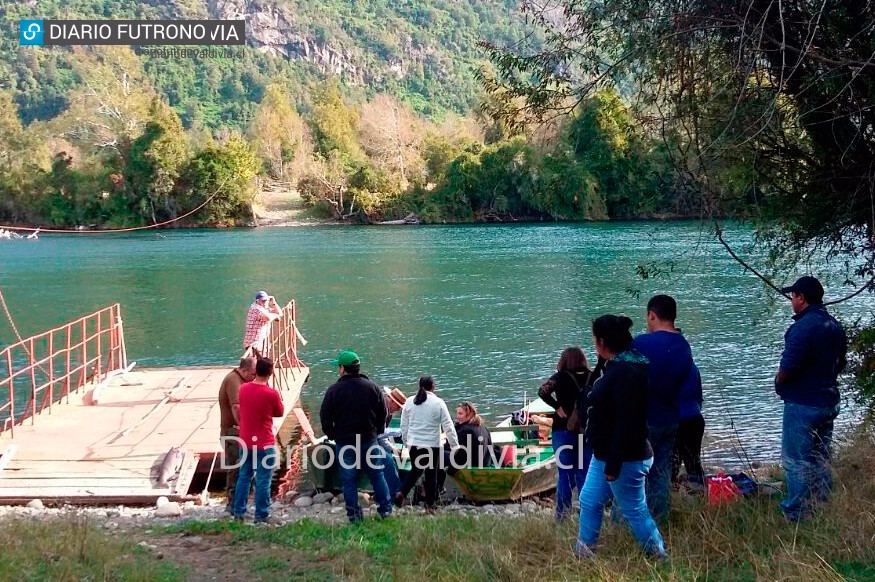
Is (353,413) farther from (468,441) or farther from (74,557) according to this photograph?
(468,441)

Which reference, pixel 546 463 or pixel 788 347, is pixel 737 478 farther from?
pixel 546 463

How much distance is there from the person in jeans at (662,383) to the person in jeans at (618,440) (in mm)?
614

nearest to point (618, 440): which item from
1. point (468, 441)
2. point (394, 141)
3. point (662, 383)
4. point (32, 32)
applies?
point (662, 383)

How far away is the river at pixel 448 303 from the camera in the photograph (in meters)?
19.1

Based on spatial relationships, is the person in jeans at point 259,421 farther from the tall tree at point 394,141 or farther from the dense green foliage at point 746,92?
the tall tree at point 394,141

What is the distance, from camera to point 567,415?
7242 mm

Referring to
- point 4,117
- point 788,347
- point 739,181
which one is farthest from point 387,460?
point 4,117

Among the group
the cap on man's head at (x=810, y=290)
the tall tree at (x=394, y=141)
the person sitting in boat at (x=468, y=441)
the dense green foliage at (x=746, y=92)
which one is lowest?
the person sitting in boat at (x=468, y=441)

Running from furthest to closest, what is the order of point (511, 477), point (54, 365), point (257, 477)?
point (54, 365), point (511, 477), point (257, 477)

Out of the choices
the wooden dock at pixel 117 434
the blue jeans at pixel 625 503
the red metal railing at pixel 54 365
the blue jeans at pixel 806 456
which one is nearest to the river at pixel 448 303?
the red metal railing at pixel 54 365

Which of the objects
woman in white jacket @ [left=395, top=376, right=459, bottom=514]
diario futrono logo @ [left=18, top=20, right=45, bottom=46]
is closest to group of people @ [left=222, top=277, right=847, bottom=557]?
woman in white jacket @ [left=395, top=376, right=459, bottom=514]

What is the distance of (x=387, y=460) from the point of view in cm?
821

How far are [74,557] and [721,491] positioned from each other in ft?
15.0

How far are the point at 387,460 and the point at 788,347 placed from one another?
3.87 metres
